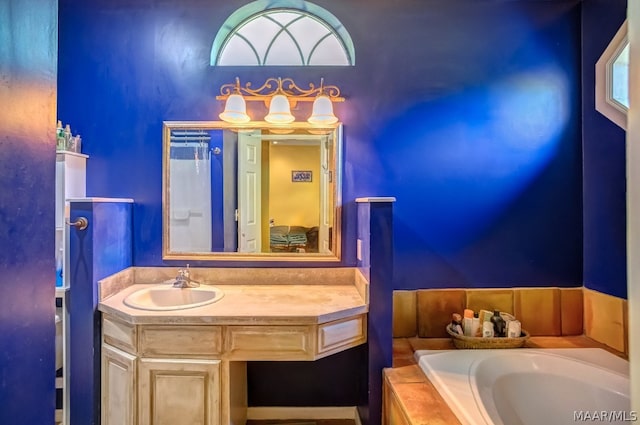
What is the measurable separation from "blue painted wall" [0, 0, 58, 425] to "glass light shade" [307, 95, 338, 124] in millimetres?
1582

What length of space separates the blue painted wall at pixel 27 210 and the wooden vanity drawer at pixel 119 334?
3.73 ft

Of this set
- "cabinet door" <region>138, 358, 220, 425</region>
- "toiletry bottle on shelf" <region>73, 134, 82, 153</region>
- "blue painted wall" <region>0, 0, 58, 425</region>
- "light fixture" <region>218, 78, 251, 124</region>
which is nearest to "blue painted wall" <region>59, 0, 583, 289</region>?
"toiletry bottle on shelf" <region>73, 134, 82, 153</region>

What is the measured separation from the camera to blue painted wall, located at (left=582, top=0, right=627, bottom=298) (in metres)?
2.04

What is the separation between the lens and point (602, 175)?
214 cm

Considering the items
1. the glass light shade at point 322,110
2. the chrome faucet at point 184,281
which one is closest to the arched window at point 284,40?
the glass light shade at point 322,110

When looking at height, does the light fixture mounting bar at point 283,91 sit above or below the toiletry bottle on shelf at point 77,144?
above

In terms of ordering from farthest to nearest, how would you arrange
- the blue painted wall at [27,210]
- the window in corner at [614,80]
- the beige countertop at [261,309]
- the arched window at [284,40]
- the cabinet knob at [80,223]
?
the arched window at [284,40]
the window in corner at [614,80]
the cabinet knob at [80,223]
the beige countertop at [261,309]
the blue painted wall at [27,210]

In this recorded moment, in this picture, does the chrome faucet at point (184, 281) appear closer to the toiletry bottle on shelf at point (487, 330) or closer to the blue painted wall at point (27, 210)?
the blue painted wall at point (27, 210)

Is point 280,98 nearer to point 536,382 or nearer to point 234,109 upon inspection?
point 234,109

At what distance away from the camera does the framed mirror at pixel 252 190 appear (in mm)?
2260

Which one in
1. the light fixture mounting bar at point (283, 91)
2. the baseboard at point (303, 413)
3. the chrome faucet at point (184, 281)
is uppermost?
the light fixture mounting bar at point (283, 91)

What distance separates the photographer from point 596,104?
218 cm

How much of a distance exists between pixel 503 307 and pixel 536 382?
51 cm

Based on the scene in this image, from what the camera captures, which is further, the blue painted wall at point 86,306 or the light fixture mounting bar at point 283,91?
the light fixture mounting bar at point 283,91
